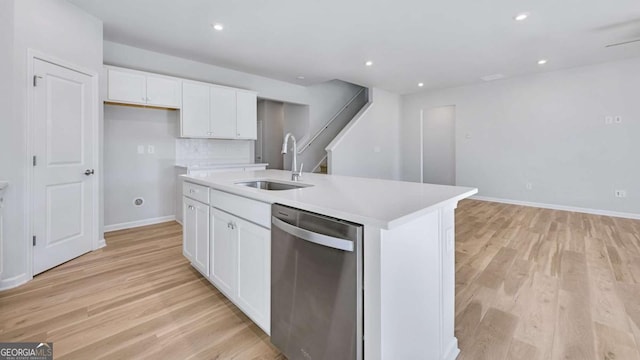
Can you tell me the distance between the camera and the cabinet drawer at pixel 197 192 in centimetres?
215

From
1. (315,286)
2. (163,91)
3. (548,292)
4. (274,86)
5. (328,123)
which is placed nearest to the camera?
(315,286)

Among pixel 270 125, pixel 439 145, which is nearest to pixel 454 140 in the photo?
pixel 439 145

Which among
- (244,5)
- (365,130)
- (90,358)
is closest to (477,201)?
(365,130)

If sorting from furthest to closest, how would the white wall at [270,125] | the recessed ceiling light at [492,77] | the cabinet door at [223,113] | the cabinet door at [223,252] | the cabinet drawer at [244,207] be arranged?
the white wall at [270,125], the recessed ceiling light at [492,77], the cabinet door at [223,113], the cabinet door at [223,252], the cabinet drawer at [244,207]

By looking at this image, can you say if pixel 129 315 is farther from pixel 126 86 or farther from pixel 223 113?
pixel 223 113

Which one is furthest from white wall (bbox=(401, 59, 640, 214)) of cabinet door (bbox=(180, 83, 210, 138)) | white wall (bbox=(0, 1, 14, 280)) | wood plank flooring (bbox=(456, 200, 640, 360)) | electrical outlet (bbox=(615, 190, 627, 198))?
white wall (bbox=(0, 1, 14, 280))

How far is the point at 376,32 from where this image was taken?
3438 millimetres

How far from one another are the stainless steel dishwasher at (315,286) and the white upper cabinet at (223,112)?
3.42 meters

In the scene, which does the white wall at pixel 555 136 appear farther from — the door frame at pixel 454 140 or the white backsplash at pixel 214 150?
the white backsplash at pixel 214 150

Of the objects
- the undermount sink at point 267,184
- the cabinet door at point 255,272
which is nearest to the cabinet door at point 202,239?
the undermount sink at point 267,184

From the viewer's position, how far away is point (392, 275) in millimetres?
1030

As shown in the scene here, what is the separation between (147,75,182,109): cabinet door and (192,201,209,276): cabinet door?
2.25 m

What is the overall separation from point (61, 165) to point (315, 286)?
9.72 ft

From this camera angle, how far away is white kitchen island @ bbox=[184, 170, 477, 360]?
0.99m
